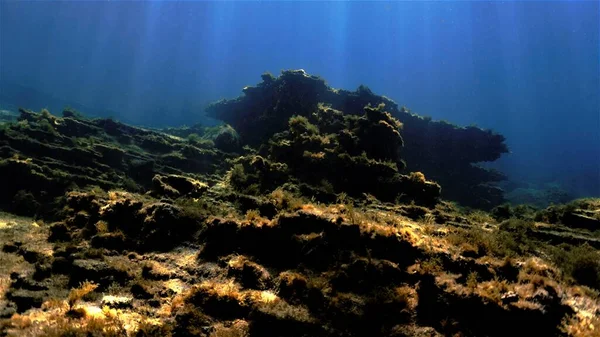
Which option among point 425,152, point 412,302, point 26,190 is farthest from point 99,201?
point 425,152

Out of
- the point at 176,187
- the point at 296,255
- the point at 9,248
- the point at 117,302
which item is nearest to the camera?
the point at 117,302

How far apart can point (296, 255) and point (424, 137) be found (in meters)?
30.7

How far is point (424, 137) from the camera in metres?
37.4

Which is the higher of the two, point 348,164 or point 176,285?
point 348,164

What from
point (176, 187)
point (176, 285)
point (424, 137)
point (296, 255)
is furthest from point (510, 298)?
point (424, 137)

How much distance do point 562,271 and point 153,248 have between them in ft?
40.1

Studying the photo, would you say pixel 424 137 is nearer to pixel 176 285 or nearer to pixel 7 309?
pixel 176 285

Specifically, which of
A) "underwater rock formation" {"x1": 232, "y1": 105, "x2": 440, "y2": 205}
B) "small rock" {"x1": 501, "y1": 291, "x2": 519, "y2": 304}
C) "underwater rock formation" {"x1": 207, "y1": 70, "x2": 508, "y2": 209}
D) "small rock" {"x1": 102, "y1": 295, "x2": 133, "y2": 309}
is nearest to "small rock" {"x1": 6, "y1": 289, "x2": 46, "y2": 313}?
"small rock" {"x1": 102, "y1": 295, "x2": 133, "y2": 309}

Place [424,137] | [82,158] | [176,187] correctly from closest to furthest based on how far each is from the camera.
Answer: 1. [176,187]
2. [82,158]
3. [424,137]

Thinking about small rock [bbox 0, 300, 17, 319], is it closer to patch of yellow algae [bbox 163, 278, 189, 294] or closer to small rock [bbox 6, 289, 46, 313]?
small rock [bbox 6, 289, 46, 313]

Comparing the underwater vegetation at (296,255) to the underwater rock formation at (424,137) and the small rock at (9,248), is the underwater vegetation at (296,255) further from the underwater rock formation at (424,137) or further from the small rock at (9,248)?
the underwater rock formation at (424,137)

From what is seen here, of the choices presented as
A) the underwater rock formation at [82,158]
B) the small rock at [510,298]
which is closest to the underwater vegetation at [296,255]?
the small rock at [510,298]

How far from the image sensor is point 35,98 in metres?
Answer: 117

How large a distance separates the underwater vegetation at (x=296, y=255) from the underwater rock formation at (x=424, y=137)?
541 inches
